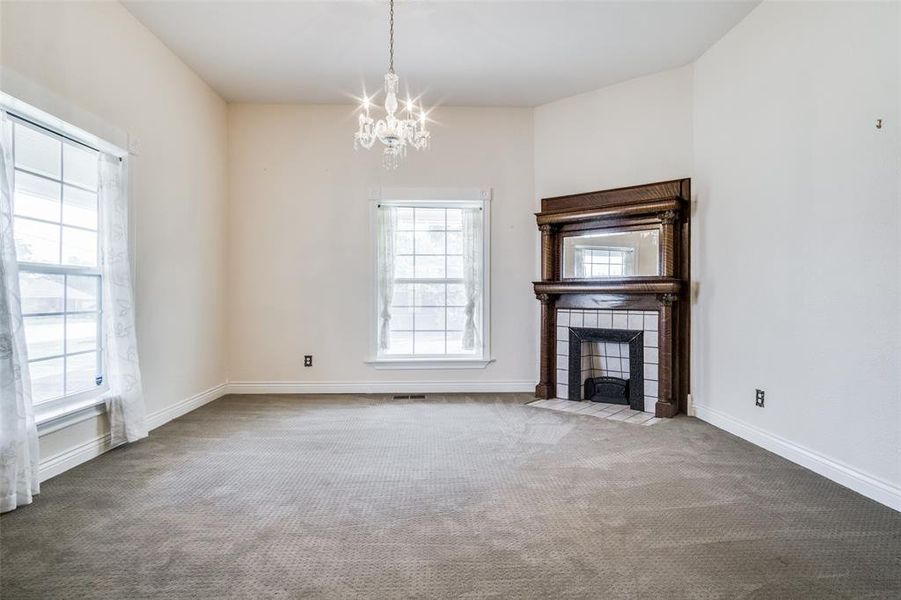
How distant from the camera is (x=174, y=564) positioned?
167 centimetres

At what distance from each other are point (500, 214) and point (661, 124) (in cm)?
163

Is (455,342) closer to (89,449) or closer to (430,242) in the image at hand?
(430,242)

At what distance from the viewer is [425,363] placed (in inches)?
181

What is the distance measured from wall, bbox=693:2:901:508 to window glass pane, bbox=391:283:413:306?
2.64m

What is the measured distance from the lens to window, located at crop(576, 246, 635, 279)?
3994mm

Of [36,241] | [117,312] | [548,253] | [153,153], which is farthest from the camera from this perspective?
[548,253]

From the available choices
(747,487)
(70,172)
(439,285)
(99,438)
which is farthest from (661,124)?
(99,438)

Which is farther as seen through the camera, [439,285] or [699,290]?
[439,285]

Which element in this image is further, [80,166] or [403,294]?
[403,294]

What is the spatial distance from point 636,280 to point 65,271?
13.3 feet

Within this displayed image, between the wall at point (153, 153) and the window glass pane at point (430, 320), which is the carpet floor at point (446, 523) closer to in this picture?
the wall at point (153, 153)

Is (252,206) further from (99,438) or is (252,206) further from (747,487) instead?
(747,487)

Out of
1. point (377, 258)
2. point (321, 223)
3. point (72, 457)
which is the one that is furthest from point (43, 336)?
point (377, 258)

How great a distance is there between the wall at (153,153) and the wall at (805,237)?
427cm
